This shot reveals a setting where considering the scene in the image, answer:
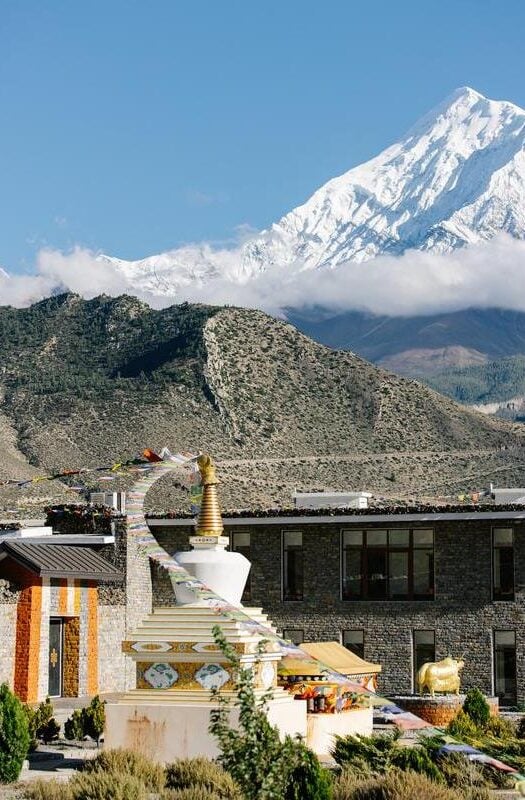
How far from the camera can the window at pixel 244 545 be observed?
43.3m

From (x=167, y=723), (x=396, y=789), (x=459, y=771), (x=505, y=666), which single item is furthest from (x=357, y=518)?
(x=396, y=789)

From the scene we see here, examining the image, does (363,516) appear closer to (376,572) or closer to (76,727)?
(376,572)

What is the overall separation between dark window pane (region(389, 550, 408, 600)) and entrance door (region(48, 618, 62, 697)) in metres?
9.49

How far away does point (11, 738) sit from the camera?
22391 mm

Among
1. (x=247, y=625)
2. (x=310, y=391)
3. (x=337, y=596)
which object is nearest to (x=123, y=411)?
(x=310, y=391)

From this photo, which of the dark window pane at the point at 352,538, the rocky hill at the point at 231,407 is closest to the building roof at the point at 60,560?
the dark window pane at the point at 352,538

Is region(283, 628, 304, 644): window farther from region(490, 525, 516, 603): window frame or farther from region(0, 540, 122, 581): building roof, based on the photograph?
region(490, 525, 516, 603): window frame

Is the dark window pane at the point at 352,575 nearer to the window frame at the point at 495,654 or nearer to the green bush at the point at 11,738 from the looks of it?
the window frame at the point at 495,654

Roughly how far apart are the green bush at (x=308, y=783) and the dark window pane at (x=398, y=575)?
2418cm

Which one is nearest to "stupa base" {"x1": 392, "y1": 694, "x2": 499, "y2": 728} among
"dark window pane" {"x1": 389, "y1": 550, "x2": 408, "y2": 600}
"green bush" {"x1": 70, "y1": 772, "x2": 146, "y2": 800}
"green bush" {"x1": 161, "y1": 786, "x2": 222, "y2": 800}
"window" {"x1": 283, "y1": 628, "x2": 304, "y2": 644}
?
"dark window pane" {"x1": 389, "y1": 550, "x2": 408, "y2": 600}

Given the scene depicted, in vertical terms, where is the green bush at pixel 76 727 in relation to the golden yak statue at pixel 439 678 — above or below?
below

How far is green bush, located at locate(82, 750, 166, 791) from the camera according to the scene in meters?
20.8

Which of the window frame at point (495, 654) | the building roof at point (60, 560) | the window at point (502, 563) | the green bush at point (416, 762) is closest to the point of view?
the green bush at point (416, 762)

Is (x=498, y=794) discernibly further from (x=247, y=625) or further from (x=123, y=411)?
(x=123, y=411)
